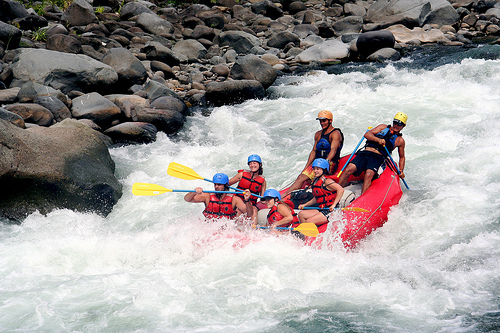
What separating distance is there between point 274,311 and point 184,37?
41.4 feet

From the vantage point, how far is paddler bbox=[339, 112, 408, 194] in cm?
598

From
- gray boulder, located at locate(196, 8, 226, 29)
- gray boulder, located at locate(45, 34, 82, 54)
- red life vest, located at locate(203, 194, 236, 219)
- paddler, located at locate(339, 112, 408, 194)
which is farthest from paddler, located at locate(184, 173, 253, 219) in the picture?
gray boulder, located at locate(196, 8, 226, 29)

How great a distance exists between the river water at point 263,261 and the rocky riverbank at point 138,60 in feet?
1.95

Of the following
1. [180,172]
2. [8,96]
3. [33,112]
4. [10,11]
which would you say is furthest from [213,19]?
[180,172]

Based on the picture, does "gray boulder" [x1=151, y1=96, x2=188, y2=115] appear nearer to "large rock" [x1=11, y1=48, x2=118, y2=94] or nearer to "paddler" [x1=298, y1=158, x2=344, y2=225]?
"large rock" [x1=11, y1=48, x2=118, y2=94]

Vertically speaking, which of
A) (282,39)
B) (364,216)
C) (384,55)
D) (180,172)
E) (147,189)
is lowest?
(147,189)

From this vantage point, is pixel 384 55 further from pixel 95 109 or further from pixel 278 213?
pixel 278 213

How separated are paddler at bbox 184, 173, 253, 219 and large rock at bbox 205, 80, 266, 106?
18.0 feet

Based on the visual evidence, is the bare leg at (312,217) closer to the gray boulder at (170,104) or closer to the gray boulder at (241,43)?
the gray boulder at (170,104)

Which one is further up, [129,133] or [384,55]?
[384,55]

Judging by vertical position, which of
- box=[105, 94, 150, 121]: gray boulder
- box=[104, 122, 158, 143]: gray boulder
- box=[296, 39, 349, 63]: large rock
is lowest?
box=[104, 122, 158, 143]: gray boulder

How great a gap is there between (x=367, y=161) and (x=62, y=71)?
637cm

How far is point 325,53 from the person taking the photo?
13484mm

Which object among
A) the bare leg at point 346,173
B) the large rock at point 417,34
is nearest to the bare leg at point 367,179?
the bare leg at point 346,173
